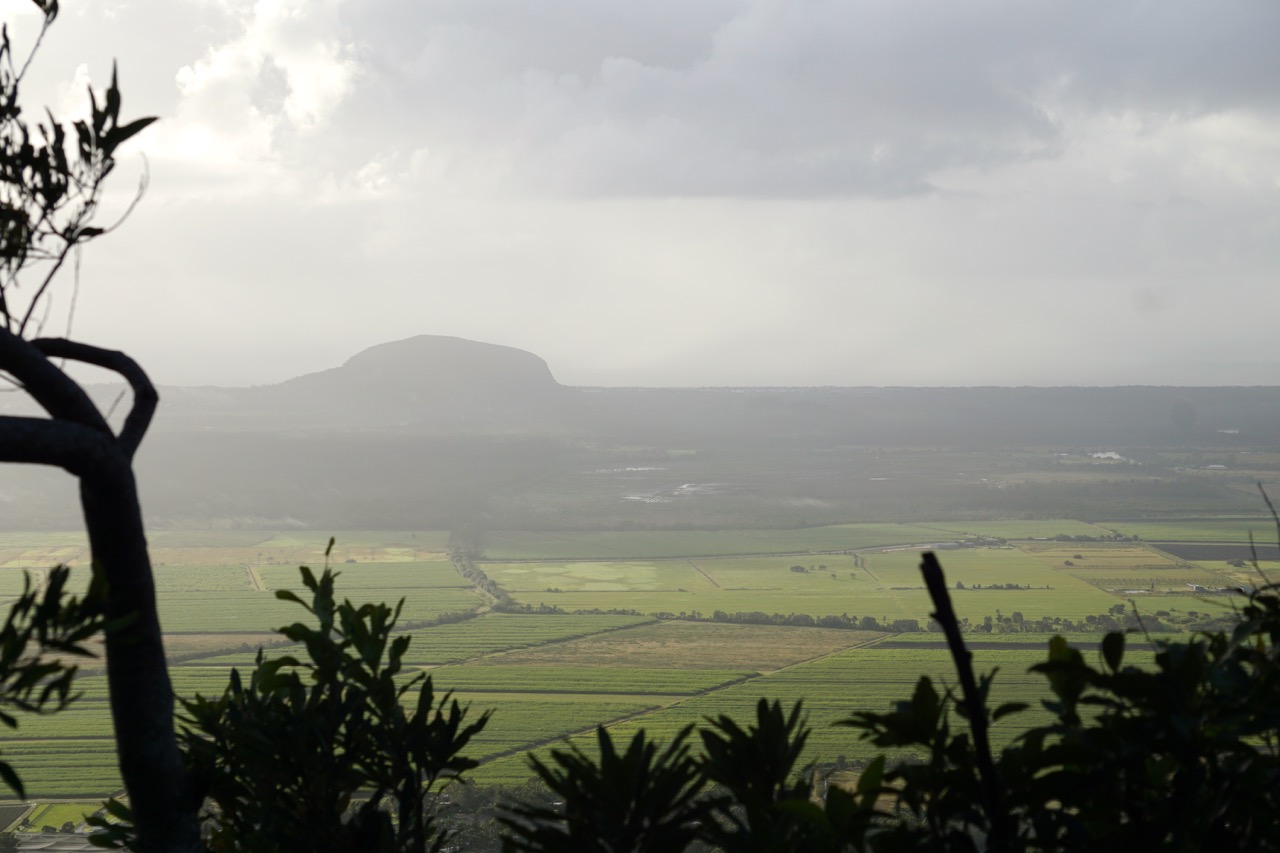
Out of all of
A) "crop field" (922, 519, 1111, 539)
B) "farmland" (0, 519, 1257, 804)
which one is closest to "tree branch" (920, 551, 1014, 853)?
"farmland" (0, 519, 1257, 804)

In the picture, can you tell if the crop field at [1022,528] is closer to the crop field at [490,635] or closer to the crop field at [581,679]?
the crop field at [490,635]

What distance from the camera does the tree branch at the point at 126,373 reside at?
2381mm

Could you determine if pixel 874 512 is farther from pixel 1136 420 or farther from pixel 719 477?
pixel 1136 420

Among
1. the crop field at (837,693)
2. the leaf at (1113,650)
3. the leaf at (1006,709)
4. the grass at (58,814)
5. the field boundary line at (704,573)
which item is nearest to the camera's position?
the leaf at (1006,709)

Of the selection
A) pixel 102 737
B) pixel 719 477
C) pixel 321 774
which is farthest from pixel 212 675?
pixel 719 477

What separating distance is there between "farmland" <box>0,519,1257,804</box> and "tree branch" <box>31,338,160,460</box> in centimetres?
2735

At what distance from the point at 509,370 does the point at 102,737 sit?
4699 inches

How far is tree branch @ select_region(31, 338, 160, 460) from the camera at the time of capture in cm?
238

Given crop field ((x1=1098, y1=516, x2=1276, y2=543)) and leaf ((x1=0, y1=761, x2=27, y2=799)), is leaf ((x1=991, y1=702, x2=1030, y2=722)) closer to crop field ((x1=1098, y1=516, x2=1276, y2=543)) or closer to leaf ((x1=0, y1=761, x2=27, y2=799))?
leaf ((x1=0, y1=761, x2=27, y2=799))

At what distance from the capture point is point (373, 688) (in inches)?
107

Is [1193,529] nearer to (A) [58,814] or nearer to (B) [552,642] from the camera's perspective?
(B) [552,642]

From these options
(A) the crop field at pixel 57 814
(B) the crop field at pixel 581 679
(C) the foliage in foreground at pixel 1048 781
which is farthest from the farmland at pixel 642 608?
(C) the foliage in foreground at pixel 1048 781

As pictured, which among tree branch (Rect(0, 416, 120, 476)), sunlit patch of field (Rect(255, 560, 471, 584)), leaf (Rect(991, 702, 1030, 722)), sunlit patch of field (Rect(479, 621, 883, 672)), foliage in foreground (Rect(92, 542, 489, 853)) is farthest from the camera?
sunlit patch of field (Rect(255, 560, 471, 584))

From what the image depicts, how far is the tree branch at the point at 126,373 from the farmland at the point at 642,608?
27.4 m
